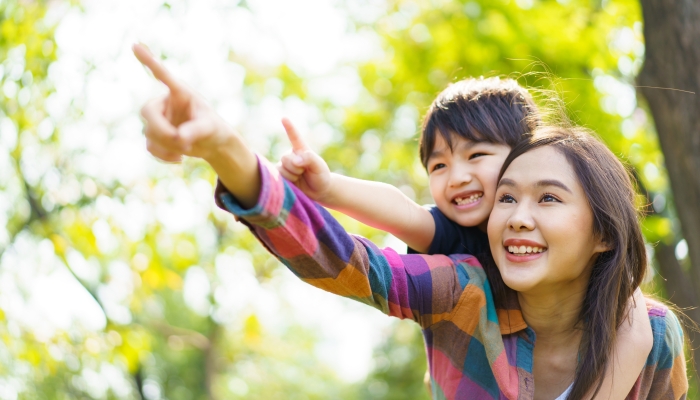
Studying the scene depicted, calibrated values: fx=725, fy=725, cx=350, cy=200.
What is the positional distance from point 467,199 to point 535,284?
1.21ft

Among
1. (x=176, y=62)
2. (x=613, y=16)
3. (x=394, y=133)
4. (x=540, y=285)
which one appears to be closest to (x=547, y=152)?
(x=540, y=285)

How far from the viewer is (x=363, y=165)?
11.7 metres

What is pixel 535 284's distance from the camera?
186 centimetres

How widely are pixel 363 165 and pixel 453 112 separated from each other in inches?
375

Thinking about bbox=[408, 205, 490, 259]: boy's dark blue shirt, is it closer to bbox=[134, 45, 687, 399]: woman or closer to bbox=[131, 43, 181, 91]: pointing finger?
bbox=[134, 45, 687, 399]: woman

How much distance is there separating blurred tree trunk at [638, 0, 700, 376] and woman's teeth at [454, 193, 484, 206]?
1.36m

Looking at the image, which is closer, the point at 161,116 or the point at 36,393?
the point at 161,116

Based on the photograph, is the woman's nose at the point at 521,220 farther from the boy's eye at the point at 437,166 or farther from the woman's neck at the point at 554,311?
the boy's eye at the point at 437,166

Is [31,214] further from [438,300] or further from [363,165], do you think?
[438,300]

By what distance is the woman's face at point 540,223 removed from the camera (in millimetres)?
1867

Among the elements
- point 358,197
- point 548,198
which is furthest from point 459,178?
point 358,197

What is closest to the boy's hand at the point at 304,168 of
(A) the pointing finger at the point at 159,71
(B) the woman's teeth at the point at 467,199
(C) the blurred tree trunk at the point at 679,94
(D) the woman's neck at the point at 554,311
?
(A) the pointing finger at the point at 159,71

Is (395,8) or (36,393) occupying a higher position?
(395,8)

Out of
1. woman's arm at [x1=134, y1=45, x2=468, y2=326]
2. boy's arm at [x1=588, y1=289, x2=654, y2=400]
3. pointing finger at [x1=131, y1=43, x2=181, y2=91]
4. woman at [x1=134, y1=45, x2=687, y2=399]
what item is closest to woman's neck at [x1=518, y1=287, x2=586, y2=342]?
woman at [x1=134, y1=45, x2=687, y2=399]
